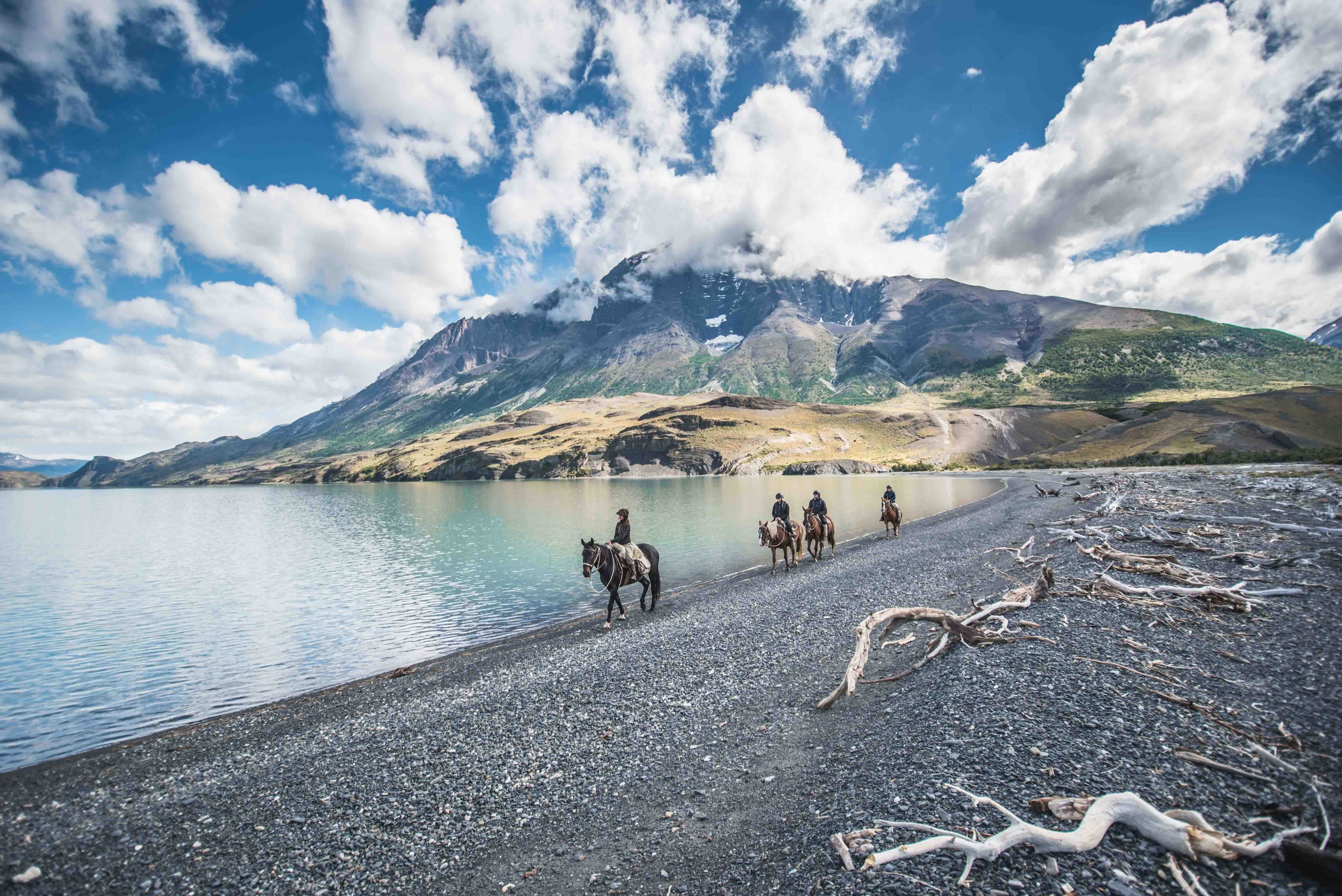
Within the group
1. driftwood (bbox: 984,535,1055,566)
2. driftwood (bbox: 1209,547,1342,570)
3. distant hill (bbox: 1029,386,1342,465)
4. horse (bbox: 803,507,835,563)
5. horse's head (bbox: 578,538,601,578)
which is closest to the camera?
driftwood (bbox: 1209,547,1342,570)

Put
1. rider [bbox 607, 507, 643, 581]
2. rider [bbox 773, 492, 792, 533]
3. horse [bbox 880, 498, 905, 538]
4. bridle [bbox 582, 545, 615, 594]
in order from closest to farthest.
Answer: bridle [bbox 582, 545, 615, 594]
rider [bbox 607, 507, 643, 581]
rider [bbox 773, 492, 792, 533]
horse [bbox 880, 498, 905, 538]

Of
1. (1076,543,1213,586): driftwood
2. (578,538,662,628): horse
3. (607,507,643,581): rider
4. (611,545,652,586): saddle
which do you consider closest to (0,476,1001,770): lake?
(578,538,662,628): horse

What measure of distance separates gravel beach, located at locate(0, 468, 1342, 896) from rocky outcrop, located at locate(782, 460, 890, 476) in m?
152

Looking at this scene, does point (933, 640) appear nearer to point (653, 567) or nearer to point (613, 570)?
point (613, 570)

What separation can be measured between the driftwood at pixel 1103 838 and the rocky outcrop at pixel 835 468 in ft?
531

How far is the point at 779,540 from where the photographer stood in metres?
29.5

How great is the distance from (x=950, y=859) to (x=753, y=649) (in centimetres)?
996

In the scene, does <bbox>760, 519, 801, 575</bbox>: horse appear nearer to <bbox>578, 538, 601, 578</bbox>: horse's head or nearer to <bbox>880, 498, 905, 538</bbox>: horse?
<bbox>880, 498, 905, 538</bbox>: horse

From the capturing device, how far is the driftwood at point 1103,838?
5145 mm

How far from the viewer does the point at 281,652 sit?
2127 centimetres

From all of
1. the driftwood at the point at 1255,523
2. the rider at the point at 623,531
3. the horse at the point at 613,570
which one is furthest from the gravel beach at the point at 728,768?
the driftwood at the point at 1255,523

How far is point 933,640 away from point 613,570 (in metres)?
11.1

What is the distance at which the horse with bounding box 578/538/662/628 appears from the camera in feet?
63.8

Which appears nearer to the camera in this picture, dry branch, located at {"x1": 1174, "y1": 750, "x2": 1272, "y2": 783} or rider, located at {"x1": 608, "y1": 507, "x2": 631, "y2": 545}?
dry branch, located at {"x1": 1174, "y1": 750, "x2": 1272, "y2": 783}
